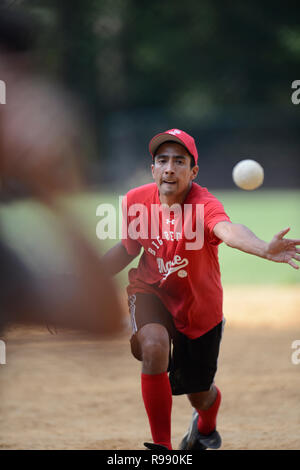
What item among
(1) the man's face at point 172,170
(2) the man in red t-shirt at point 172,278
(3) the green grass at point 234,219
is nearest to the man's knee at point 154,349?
(2) the man in red t-shirt at point 172,278

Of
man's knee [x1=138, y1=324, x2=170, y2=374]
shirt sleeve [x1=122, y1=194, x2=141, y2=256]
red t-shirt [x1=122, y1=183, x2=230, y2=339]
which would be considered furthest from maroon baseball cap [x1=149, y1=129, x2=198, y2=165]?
man's knee [x1=138, y1=324, x2=170, y2=374]

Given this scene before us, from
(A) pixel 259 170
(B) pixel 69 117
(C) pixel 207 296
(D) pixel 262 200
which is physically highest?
(B) pixel 69 117

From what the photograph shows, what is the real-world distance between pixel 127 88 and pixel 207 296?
712 inches

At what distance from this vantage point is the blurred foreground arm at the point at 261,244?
2.48 metres

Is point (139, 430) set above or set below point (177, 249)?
below

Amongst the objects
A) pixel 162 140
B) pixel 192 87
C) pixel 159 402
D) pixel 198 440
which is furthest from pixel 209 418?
pixel 192 87

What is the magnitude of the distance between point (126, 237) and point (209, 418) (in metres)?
1.13

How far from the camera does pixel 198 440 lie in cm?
352

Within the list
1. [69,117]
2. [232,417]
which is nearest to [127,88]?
[69,117]

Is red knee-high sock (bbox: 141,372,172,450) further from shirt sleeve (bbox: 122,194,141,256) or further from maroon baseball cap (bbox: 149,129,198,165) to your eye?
maroon baseball cap (bbox: 149,129,198,165)

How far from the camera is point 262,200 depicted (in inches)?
701

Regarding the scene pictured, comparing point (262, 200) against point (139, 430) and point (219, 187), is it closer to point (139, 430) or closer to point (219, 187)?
point (219, 187)

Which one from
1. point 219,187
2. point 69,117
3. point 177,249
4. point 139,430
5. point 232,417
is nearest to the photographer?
point 177,249

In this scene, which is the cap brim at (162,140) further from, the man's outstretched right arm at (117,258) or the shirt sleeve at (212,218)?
the man's outstretched right arm at (117,258)
